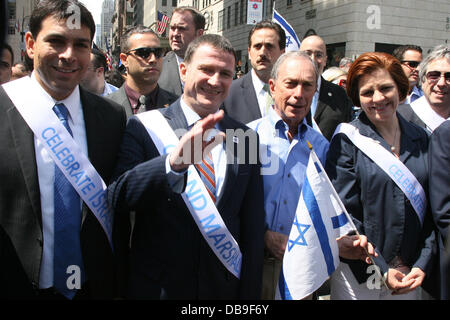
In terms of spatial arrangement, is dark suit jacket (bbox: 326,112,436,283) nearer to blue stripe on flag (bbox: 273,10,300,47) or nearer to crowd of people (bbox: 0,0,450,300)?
crowd of people (bbox: 0,0,450,300)

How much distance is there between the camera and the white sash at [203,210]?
220 centimetres

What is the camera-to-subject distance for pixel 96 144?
2.30 meters

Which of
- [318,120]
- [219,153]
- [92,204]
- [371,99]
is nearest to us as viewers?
[92,204]

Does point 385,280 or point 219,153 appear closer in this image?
point 219,153

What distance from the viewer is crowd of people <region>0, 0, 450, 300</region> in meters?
2.08

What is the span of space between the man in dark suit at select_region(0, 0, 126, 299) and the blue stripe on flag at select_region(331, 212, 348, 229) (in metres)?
1.37

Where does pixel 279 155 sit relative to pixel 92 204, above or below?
above

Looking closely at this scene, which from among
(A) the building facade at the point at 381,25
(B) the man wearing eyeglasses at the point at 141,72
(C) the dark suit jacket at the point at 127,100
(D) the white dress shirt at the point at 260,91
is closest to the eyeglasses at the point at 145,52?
(B) the man wearing eyeglasses at the point at 141,72

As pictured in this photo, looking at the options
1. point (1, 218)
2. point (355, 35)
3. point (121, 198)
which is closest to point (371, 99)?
point (121, 198)

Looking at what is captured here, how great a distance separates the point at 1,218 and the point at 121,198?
1.95 ft

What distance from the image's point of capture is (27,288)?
2.07m
